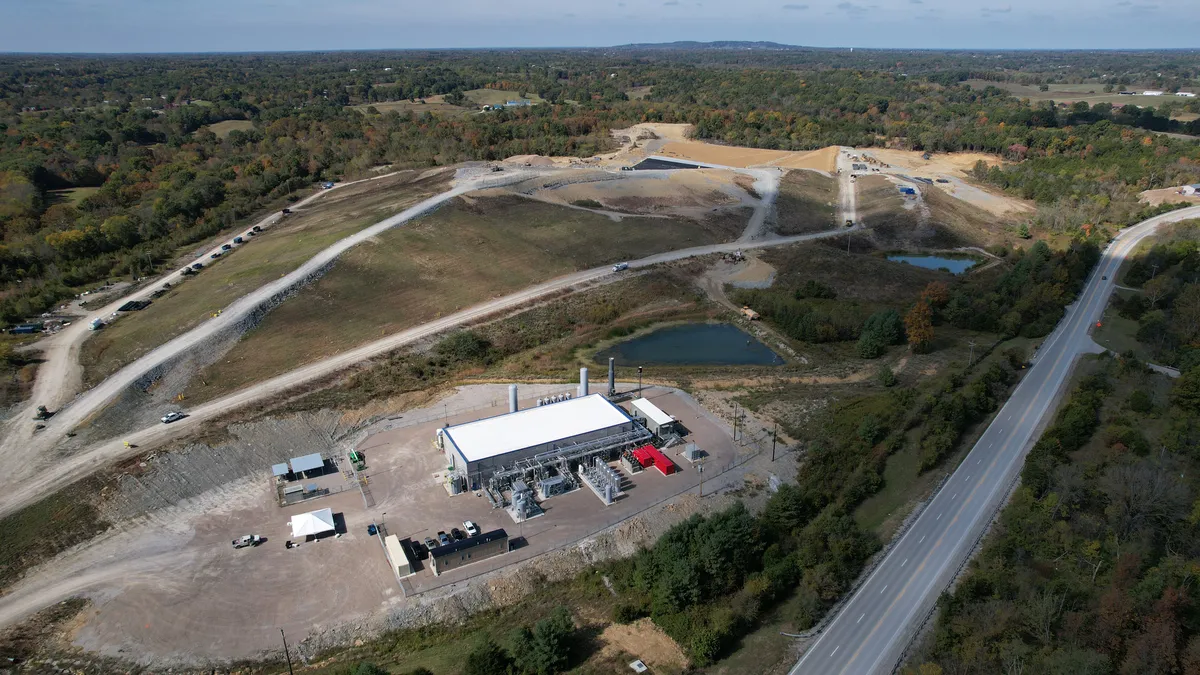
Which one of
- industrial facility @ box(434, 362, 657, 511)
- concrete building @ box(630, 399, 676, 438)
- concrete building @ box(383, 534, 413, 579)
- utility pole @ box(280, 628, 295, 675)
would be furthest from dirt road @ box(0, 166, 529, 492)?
concrete building @ box(630, 399, 676, 438)

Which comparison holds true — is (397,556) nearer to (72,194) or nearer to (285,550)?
(285,550)

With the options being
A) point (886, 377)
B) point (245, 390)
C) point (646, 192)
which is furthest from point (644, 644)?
point (646, 192)

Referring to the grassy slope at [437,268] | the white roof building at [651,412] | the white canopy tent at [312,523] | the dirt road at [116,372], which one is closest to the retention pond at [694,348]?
the white roof building at [651,412]

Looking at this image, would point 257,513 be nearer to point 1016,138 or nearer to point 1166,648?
point 1166,648

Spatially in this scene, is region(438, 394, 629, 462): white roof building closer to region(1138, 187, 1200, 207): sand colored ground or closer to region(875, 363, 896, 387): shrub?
region(875, 363, 896, 387): shrub

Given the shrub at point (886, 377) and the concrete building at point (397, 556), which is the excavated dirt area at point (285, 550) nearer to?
the concrete building at point (397, 556)
